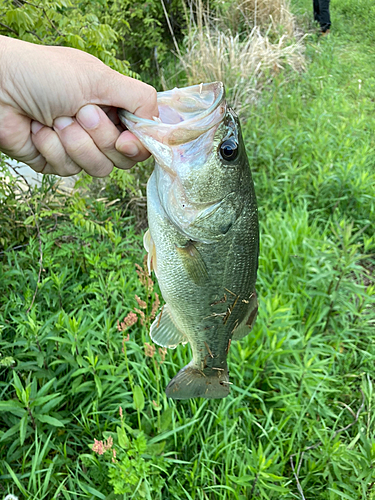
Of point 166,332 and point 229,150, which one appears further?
point 166,332

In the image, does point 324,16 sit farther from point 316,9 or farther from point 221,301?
point 221,301

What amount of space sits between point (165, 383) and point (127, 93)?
1.75 meters

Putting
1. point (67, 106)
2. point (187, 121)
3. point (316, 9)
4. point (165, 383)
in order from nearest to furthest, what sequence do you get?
point (187, 121) < point (67, 106) < point (165, 383) < point (316, 9)

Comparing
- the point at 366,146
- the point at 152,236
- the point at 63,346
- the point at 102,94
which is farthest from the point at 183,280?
the point at 366,146

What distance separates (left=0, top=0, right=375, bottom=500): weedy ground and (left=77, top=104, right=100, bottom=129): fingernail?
845mm

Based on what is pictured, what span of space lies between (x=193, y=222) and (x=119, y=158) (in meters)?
0.46

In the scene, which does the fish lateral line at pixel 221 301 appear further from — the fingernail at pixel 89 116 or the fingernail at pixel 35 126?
the fingernail at pixel 35 126

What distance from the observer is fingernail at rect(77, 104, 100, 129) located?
1.40 metres

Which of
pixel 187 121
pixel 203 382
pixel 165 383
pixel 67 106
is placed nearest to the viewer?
pixel 187 121

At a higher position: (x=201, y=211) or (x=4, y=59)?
(x=4, y=59)

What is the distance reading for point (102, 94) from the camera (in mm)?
1367

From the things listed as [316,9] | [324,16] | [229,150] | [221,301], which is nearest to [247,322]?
[221,301]

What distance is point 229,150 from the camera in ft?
4.33

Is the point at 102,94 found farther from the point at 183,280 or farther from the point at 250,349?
the point at 250,349
